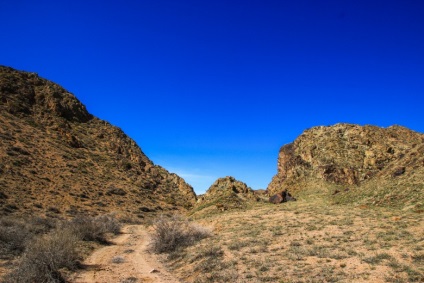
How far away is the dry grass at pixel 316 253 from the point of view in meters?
11.2

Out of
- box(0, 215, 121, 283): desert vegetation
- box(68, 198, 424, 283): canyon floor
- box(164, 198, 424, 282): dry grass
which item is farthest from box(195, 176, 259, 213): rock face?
box(0, 215, 121, 283): desert vegetation

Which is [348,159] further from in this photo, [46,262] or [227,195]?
[46,262]

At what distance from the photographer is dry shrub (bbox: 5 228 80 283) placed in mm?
10930

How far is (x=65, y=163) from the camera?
48.0 meters

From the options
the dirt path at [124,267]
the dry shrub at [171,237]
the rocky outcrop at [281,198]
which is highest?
the rocky outcrop at [281,198]

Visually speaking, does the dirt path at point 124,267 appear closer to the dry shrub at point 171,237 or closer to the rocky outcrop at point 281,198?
the dry shrub at point 171,237

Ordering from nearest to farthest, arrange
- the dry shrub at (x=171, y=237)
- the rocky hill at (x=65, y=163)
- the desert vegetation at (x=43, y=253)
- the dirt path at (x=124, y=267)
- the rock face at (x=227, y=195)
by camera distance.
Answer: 1. the desert vegetation at (x=43, y=253)
2. the dirt path at (x=124, y=267)
3. the dry shrub at (x=171, y=237)
4. the rocky hill at (x=65, y=163)
5. the rock face at (x=227, y=195)

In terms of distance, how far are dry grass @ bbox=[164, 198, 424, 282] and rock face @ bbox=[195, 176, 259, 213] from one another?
73.1 ft

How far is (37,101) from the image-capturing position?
59906mm

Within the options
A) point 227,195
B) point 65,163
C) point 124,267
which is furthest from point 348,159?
point 65,163

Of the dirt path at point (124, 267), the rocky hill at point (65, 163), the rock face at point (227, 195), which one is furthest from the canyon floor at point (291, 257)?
the rock face at point (227, 195)

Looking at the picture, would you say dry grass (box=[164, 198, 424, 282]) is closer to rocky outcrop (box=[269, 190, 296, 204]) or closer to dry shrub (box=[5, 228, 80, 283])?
dry shrub (box=[5, 228, 80, 283])

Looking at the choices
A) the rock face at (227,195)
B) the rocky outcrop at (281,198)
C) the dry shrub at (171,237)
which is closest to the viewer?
the dry shrub at (171,237)

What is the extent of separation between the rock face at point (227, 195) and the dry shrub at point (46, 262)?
96.2 feet
